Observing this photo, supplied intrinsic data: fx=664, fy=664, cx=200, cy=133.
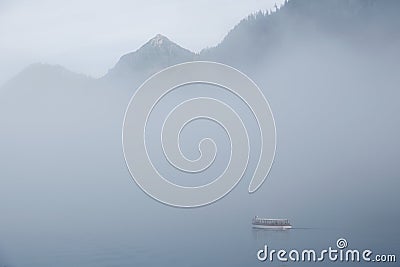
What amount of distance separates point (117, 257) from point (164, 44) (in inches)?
52.1

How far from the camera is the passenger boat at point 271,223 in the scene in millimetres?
3961

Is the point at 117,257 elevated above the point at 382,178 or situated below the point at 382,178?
below

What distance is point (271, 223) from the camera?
3963 millimetres

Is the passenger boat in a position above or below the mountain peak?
below

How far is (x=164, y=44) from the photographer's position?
13.2ft

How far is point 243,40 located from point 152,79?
0.60 meters

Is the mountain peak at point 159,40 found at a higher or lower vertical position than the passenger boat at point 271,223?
higher

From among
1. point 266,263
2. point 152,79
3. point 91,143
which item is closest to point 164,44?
point 152,79

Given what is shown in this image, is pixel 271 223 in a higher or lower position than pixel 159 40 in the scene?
lower

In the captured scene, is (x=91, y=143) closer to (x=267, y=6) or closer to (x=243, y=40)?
(x=243, y=40)

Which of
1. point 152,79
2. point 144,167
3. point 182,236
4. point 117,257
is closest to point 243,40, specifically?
point 152,79

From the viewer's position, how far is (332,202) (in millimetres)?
3996

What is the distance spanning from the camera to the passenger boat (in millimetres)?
3961

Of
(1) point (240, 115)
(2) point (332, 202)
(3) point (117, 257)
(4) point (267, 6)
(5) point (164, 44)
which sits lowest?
(3) point (117, 257)
